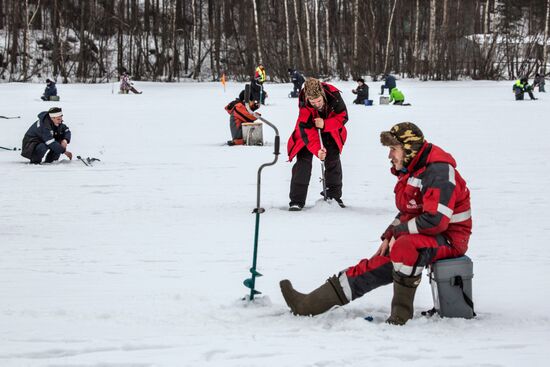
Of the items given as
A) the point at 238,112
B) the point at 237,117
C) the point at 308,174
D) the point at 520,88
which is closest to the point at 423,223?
the point at 308,174

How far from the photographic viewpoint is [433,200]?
4188 millimetres

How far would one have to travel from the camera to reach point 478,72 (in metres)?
43.1

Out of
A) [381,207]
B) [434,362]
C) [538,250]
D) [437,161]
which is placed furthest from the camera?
[381,207]

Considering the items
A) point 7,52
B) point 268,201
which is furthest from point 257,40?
point 268,201

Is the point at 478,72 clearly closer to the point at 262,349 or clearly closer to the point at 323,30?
the point at 323,30

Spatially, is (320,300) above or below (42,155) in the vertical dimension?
below

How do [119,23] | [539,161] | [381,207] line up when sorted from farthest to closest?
[119,23] < [539,161] < [381,207]

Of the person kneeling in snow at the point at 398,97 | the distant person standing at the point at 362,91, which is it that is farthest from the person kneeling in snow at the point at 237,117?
the distant person standing at the point at 362,91

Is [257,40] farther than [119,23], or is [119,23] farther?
[119,23]

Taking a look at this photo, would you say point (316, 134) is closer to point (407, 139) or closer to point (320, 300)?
point (407, 139)

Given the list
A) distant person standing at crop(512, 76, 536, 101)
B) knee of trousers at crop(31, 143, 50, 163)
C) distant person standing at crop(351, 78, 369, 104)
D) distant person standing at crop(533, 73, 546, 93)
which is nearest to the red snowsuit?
knee of trousers at crop(31, 143, 50, 163)

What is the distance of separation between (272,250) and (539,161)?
23.4ft

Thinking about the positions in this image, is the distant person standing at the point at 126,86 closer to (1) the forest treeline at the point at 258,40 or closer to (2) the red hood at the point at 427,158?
(1) the forest treeline at the point at 258,40

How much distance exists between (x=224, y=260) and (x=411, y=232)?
2.23m
